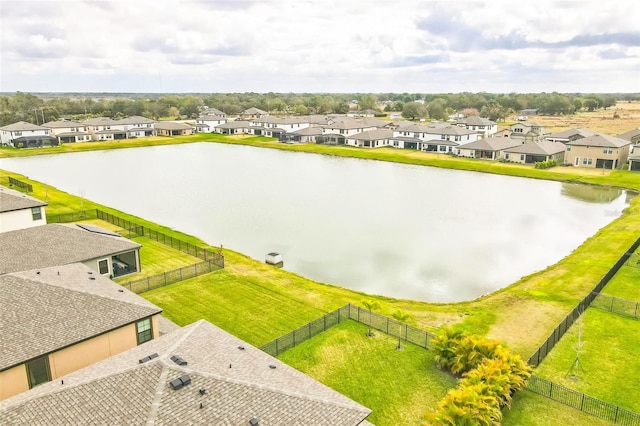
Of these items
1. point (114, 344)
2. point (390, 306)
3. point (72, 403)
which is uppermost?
point (72, 403)

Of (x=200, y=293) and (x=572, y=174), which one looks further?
(x=572, y=174)

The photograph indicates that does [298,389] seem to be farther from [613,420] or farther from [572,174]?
[572,174]

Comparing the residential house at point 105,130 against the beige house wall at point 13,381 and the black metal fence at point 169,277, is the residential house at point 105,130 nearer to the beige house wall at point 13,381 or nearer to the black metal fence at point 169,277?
the black metal fence at point 169,277

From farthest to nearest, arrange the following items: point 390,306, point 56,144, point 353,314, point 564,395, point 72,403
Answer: point 56,144, point 390,306, point 353,314, point 564,395, point 72,403

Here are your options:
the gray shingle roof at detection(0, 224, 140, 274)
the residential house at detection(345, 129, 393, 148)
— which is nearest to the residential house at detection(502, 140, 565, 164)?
the residential house at detection(345, 129, 393, 148)

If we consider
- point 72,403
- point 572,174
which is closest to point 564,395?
point 72,403

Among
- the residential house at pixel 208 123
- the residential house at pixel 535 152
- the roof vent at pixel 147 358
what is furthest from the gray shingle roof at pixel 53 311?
the residential house at pixel 208 123
